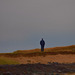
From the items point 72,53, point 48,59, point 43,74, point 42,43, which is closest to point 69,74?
point 43,74

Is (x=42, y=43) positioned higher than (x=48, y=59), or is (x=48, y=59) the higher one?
(x=42, y=43)

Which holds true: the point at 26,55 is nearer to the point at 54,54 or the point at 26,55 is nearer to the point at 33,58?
the point at 33,58

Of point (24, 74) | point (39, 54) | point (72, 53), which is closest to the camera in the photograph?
point (24, 74)

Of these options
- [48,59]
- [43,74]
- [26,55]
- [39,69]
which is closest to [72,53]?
[48,59]

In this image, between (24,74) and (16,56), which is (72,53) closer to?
(16,56)

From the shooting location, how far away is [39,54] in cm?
2330

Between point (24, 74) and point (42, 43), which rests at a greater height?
point (42, 43)

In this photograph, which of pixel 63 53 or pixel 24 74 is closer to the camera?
pixel 24 74

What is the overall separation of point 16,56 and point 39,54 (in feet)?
8.97

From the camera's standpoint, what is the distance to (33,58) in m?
22.1

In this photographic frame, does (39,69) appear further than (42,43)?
No

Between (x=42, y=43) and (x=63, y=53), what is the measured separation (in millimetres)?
4467

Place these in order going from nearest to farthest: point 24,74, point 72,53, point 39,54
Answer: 1. point 24,74
2. point 39,54
3. point 72,53

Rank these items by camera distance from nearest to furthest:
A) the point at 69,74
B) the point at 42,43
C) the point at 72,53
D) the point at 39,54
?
1. the point at 69,74
2. the point at 39,54
3. the point at 72,53
4. the point at 42,43
